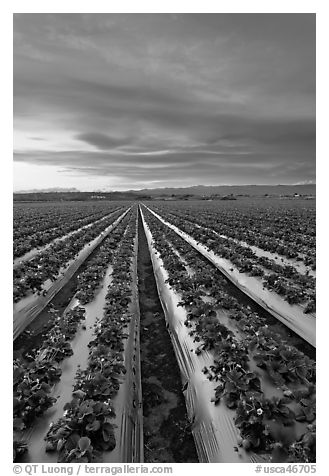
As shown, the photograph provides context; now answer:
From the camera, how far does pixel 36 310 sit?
6.64m

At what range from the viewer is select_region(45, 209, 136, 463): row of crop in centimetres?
296

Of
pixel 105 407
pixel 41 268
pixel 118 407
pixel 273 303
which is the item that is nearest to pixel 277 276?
pixel 273 303

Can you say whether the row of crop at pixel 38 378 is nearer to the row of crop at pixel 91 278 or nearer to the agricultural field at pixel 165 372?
the agricultural field at pixel 165 372

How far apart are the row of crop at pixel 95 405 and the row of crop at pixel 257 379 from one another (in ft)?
4.69

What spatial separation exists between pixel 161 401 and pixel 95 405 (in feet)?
4.74

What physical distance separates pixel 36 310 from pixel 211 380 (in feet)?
15.2

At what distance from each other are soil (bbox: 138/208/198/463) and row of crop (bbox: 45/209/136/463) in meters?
0.70

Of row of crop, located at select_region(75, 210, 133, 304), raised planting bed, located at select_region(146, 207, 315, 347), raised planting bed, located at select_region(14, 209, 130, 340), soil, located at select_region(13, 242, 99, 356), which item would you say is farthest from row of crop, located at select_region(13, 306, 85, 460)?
raised planting bed, located at select_region(146, 207, 315, 347)

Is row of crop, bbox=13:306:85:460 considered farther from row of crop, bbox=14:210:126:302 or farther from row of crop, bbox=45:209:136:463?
row of crop, bbox=14:210:126:302

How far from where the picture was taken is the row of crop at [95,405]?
2955 mm

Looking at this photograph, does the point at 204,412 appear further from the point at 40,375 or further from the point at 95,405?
the point at 40,375

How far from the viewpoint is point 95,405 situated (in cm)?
332
